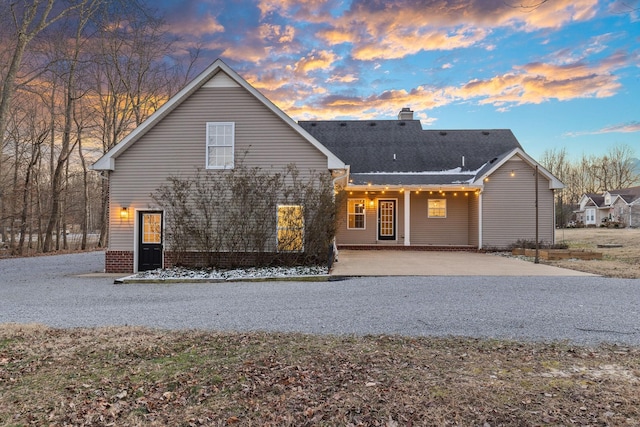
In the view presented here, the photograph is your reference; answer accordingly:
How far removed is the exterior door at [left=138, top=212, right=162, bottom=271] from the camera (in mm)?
12062

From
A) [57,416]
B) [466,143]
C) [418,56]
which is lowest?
[57,416]

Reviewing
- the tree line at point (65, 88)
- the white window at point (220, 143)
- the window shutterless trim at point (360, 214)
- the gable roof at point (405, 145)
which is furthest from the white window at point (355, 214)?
the tree line at point (65, 88)

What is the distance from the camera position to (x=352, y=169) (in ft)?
62.7

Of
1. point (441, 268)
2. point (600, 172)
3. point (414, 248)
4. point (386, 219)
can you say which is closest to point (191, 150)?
point (441, 268)

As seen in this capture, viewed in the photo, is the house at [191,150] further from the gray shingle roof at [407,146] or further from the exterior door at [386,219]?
the gray shingle roof at [407,146]

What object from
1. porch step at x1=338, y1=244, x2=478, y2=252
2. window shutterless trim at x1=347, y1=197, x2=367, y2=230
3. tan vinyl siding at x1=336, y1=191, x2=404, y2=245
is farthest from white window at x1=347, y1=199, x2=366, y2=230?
porch step at x1=338, y1=244, x2=478, y2=252

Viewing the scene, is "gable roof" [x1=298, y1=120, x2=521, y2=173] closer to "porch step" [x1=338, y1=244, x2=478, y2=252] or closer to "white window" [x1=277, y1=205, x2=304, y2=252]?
"porch step" [x1=338, y1=244, x2=478, y2=252]

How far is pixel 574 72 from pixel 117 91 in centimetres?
2543

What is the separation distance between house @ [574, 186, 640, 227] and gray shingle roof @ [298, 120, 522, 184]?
30.3 m

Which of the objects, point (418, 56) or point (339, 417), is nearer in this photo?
point (339, 417)

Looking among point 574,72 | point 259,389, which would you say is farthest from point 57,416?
point 574,72

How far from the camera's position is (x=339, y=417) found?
3047mm

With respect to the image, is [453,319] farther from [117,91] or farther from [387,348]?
[117,91]

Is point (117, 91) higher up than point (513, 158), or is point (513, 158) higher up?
point (117, 91)
